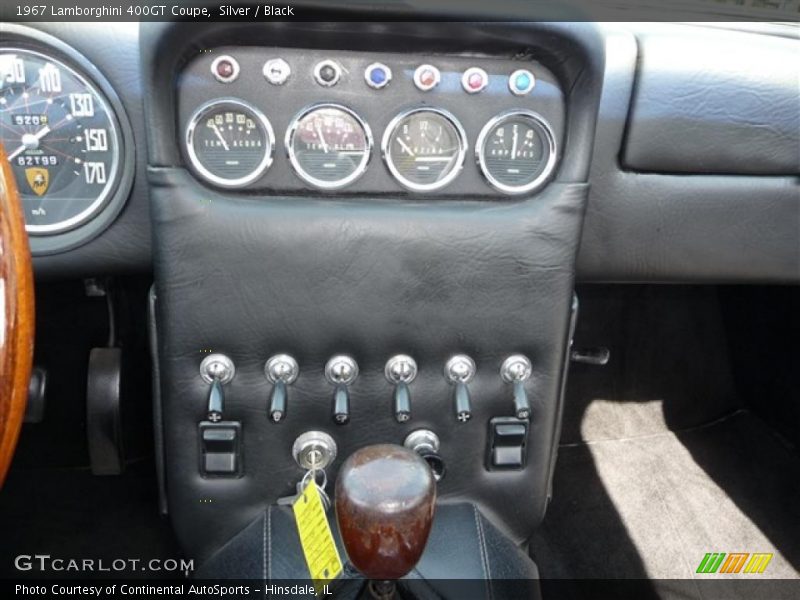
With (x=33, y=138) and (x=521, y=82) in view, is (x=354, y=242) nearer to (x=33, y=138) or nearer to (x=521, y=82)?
(x=521, y=82)

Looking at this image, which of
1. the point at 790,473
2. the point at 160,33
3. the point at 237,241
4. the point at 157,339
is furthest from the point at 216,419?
the point at 790,473

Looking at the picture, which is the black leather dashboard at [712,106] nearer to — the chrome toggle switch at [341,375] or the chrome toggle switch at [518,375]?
the chrome toggle switch at [518,375]

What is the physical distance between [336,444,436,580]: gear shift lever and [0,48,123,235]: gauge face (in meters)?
0.87

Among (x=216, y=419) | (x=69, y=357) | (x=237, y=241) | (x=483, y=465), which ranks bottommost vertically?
(x=69, y=357)

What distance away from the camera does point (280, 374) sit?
1.32 metres

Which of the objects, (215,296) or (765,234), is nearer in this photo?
(215,296)

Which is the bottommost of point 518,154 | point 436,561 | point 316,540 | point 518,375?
point 436,561

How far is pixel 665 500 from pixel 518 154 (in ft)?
Answer: 4.25

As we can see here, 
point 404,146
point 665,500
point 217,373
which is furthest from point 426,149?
point 665,500

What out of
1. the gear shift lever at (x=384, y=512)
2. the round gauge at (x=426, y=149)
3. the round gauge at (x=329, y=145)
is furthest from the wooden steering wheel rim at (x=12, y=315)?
the round gauge at (x=426, y=149)

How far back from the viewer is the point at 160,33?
1.16 m

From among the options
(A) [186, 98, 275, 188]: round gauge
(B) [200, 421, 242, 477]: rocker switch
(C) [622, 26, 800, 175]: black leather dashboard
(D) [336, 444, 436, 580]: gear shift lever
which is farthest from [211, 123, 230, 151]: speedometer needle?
(C) [622, 26, 800, 175]: black leather dashboard

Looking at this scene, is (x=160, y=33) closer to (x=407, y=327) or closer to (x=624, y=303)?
(x=407, y=327)

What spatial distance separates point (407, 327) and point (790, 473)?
5.01 ft
